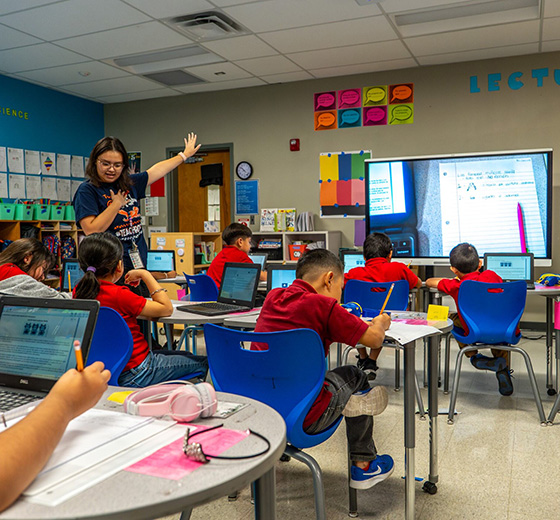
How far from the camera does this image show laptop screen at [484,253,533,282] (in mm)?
4188

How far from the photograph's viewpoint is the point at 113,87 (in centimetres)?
700

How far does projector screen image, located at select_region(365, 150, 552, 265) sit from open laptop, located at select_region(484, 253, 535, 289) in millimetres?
1188

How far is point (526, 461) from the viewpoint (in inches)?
101

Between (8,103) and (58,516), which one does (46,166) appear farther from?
(58,516)

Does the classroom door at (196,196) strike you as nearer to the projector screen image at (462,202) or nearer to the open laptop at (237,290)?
the projector screen image at (462,202)

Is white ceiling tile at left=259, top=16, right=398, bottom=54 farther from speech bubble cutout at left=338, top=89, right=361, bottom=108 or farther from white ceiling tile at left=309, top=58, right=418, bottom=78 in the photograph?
speech bubble cutout at left=338, top=89, right=361, bottom=108

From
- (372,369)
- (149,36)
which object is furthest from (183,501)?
(149,36)

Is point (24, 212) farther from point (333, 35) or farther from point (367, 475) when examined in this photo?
point (367, 475)

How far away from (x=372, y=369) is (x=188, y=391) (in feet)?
10.0

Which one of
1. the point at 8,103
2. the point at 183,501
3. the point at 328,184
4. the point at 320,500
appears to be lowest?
the point at 320,500

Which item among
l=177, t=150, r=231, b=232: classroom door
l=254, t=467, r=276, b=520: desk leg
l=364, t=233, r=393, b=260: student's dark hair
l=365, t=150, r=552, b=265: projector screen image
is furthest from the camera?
l=177, t=150, r=231, b=232: classroom door

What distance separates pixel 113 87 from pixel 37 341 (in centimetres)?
650

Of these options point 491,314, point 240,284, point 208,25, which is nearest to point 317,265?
point 240,284

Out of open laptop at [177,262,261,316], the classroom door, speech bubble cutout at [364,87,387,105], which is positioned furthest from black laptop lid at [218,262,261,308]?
the classroom door
